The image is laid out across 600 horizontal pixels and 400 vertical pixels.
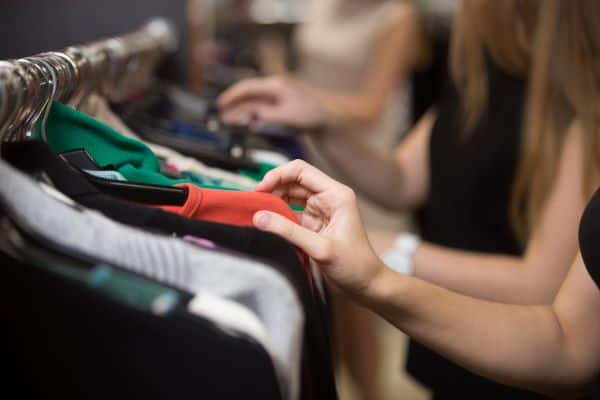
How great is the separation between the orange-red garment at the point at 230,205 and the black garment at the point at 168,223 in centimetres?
6

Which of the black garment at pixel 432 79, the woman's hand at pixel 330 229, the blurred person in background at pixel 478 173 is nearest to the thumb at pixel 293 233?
the woman's hand at pixel 330 229

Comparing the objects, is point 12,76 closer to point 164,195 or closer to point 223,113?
point 164,195

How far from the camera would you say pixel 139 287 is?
43 centimetres

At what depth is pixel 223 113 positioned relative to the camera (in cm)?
121

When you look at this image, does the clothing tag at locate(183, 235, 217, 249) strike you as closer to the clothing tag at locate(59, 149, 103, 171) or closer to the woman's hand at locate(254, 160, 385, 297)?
the woman's hand at locate(254, 160, 385, 297)

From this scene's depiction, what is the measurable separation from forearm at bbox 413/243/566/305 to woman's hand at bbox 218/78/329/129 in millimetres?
342

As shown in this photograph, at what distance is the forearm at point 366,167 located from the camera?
1198 millimetres

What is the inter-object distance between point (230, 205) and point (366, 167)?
681mm

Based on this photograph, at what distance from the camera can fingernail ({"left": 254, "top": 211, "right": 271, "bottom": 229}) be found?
0.54 metres

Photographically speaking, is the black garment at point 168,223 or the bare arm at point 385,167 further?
the bare arm at point 385,167

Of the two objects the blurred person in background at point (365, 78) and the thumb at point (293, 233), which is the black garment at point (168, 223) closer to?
the thumb at point (293, 233)

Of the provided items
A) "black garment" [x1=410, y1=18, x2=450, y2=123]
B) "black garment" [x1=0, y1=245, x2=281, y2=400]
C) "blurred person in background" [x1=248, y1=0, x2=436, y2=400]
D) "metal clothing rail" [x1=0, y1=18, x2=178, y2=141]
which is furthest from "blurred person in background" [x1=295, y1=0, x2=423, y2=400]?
"black garment" [x1=0, y1=245, x2=281, y2=400]

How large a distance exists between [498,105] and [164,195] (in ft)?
2.27

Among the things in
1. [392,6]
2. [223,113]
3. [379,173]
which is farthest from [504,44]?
[392,6]
